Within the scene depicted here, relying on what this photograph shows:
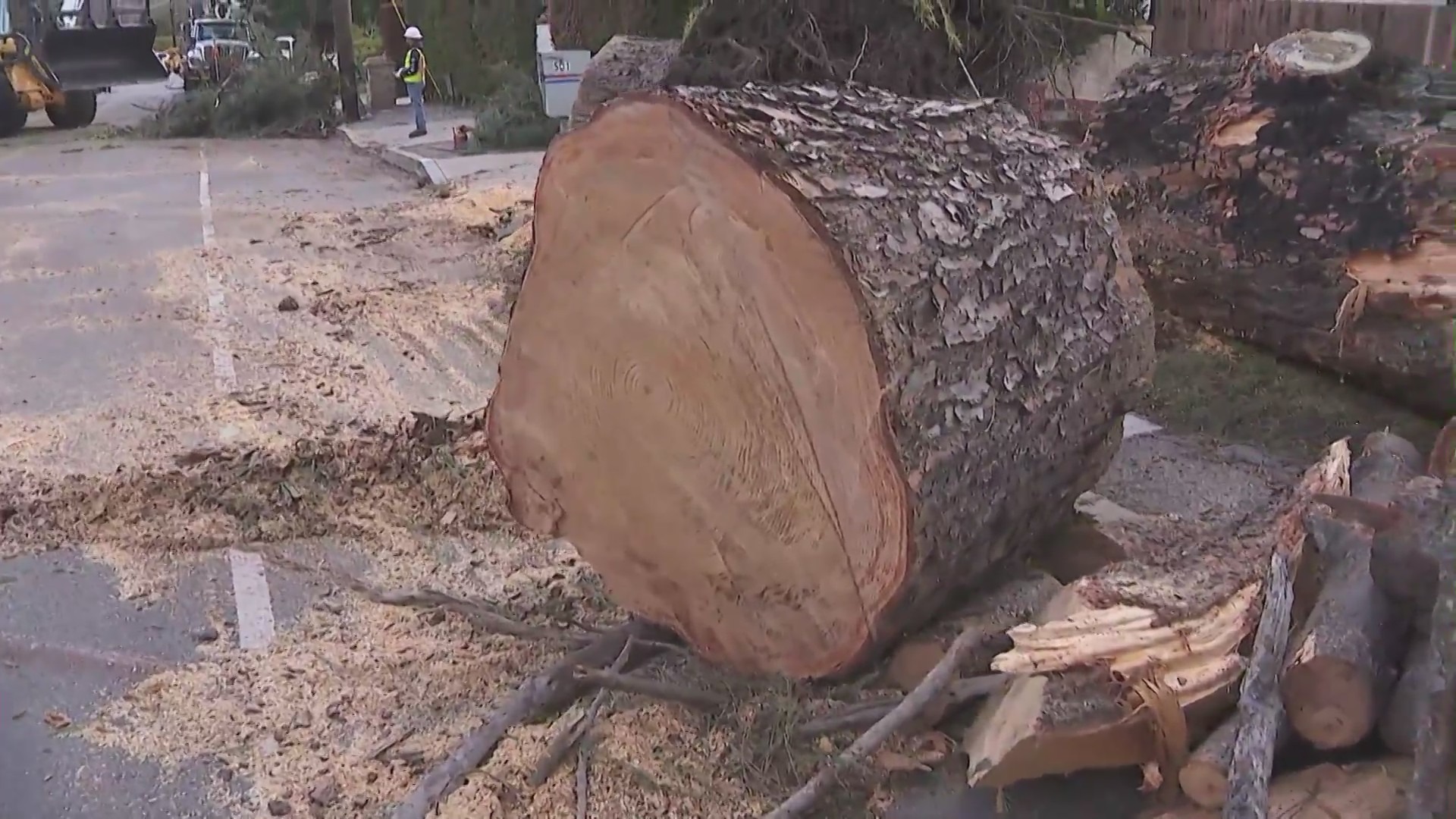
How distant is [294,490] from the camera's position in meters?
3.92

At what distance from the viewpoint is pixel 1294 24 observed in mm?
4656

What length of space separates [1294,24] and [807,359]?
3211 mm

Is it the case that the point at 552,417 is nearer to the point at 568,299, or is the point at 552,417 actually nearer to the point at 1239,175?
the point at 568,299

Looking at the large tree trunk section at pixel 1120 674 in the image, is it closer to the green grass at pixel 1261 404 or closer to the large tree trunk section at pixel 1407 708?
the large tree trunk section at pixel 1407 708

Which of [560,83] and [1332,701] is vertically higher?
[560,83]

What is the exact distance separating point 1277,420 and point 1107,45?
1.96 meters

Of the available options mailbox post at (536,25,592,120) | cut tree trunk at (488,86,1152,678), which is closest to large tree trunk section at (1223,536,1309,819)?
cut tree trunk at (488,86,1152,678)

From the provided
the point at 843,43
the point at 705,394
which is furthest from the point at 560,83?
the point at 705,394

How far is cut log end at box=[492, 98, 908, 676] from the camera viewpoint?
2.40m

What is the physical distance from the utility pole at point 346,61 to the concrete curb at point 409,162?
155 centimetres

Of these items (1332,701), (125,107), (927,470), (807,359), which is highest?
(807,359)

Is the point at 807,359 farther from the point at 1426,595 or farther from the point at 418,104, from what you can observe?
the point at 418,104

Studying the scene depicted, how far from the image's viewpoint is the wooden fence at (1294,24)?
4.16 metres

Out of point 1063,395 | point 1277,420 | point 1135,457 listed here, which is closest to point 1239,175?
point 1277,420
